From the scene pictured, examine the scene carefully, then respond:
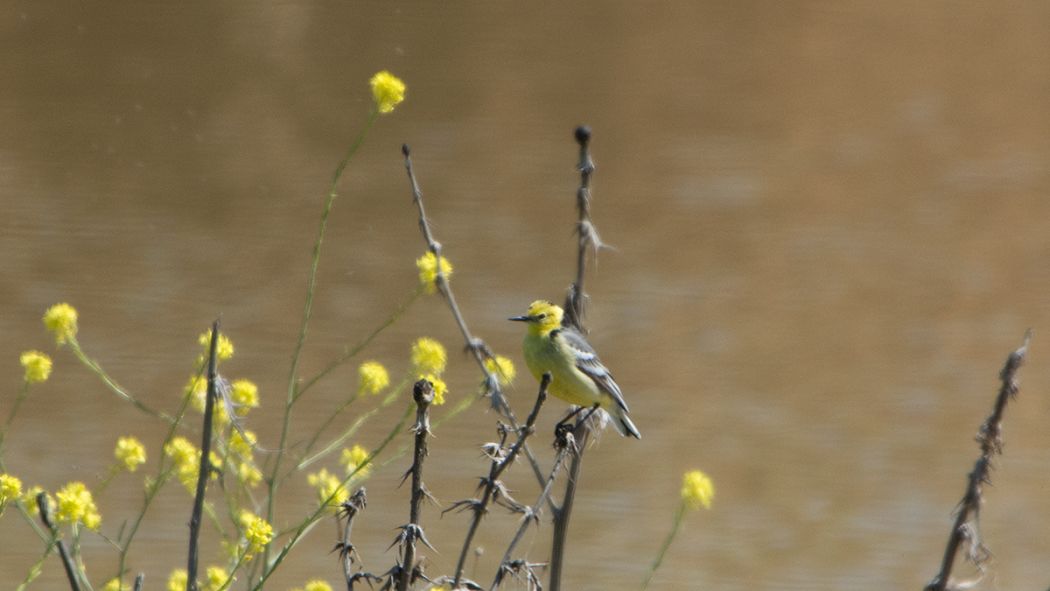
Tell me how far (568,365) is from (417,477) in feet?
5.67

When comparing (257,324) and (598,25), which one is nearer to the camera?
(257,324)

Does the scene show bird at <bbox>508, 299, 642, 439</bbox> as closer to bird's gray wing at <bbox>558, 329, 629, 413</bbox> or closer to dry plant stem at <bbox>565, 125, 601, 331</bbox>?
bird's gray wing at <bbox>558, 329, 629, 413</bbox>

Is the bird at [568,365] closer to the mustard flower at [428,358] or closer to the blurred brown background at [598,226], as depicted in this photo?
the mustard flower at [428,358]

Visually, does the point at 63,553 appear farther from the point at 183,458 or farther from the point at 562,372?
the point at 562,372

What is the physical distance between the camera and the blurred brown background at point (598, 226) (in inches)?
224

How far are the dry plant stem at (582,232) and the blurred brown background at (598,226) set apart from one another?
319 cm

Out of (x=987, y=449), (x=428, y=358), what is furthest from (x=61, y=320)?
(x=987, y=449)

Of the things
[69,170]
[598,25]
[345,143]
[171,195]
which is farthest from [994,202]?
[69,170]

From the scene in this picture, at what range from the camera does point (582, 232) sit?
1.96 meters

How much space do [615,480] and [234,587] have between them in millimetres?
1629

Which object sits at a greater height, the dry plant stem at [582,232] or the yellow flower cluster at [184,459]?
the yellow flower cluster at [184,459]

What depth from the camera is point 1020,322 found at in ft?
22.0

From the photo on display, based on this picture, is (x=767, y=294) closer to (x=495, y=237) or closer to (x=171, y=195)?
(x=495, y=237)

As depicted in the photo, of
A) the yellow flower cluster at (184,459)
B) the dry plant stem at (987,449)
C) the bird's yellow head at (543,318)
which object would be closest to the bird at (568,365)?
the bird's yellow head at (543,318)
